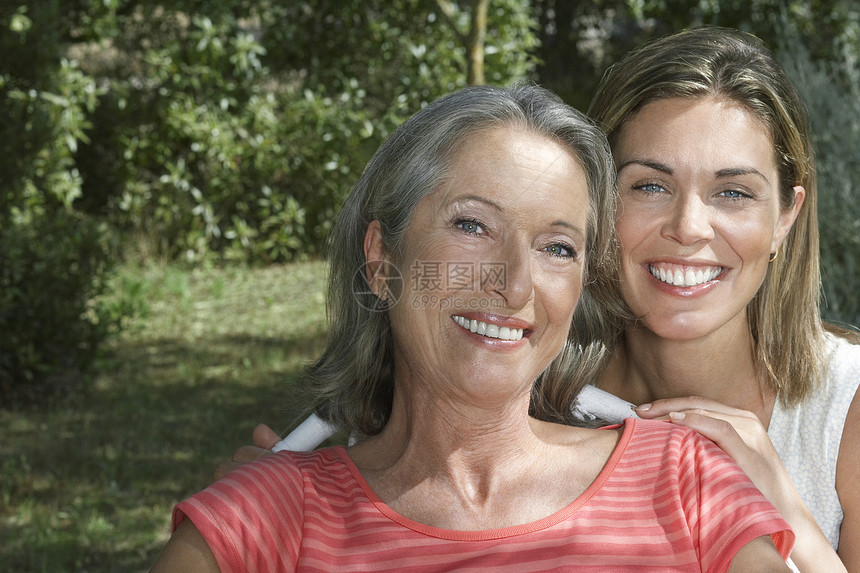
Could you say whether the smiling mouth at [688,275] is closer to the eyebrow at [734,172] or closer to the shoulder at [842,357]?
the eyebrow at [734,172]

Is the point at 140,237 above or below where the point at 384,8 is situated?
below

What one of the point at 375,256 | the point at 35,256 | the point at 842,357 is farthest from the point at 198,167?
the point at 842,357

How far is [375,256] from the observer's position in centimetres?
227

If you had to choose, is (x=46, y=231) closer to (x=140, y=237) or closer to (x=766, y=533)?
(x=140, y=237)

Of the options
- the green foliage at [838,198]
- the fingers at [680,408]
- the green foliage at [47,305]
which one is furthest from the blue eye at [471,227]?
the green foliage at [47,305]

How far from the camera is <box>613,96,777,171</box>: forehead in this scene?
7.82 ft

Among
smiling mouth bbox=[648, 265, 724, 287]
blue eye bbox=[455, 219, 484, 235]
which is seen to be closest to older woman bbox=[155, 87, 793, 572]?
blue eye bbox=[455, 219, 484, 235]

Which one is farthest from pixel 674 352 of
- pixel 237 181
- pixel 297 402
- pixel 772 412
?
pixel 237 181

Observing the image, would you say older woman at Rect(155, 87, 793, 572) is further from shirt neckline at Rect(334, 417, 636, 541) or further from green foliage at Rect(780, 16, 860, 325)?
green foliage at Rect(780, 16, 860, 325)

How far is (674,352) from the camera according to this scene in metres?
2.63

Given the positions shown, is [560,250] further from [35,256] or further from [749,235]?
[35,256]

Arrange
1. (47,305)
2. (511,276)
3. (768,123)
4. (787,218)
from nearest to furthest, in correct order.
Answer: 1. (511,276)
2. (768,123)
3. (787,218)
4. (47,305)

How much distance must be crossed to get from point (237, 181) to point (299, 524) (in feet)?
22.9

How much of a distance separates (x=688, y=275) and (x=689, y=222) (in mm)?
154
